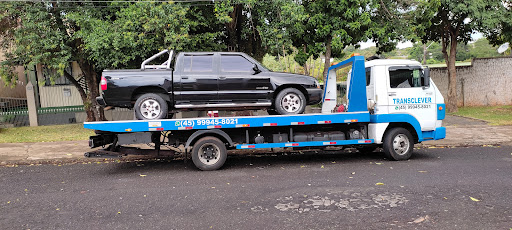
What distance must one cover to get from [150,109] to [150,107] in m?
0.04

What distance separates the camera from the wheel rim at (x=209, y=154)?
25.7ft

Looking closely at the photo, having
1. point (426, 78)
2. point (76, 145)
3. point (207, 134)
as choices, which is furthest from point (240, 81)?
point (76, 145)

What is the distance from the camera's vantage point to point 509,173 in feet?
23.6

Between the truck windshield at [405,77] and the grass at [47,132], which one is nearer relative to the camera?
the truck windshield at [405,77]

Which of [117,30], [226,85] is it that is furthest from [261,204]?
[117,30]

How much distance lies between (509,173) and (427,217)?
350 centimetres

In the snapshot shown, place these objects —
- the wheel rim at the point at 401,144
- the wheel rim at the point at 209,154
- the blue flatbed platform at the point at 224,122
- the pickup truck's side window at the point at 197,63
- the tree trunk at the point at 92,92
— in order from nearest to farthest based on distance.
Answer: the blue flatbed platform at the point at 224,122 < the wheel rim at the point at 209,154 < the pickup truck's side window at the point at 197,63 < the wheel rim at the point at 401,144 < the tree trunk at the point at 92,92

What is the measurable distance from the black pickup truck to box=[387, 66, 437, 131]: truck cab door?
1677 millimetres

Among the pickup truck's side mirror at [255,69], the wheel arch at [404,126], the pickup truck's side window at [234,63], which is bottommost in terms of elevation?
the wheel arch at [404,126]

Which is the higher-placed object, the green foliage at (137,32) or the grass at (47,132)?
the green foliage at (137,32)

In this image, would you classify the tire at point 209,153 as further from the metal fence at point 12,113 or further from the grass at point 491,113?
the metal fence at point 12,113

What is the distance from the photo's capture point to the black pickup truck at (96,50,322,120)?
7664 millimetres

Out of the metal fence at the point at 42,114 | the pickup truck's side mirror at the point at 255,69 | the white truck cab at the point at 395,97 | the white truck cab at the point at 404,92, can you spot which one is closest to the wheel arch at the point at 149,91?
the pickup truck's side mirror at the point at 255,69

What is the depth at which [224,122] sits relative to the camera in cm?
773
